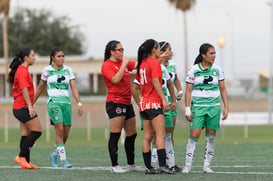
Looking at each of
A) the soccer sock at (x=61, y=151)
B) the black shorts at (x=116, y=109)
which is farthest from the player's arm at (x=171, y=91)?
the soccer sock at (x=61, y=151)

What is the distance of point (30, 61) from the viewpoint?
12555mm

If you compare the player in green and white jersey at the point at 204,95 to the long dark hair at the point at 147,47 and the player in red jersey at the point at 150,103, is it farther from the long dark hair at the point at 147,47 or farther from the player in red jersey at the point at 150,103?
the long dark hair at the point at 147,47

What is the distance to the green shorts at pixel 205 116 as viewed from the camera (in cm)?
1104

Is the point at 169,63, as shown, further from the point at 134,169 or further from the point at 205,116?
the point at 134,169

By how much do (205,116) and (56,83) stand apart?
111 inches

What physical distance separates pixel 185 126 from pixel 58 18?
54076mm

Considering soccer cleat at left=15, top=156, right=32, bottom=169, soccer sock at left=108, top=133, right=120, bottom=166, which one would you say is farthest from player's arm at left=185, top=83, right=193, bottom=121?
soccer cleat at left=15, top=156, right=32, bottom=169

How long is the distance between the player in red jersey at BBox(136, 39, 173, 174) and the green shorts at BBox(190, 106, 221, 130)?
0.52 m

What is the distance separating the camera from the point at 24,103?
12.4 meters

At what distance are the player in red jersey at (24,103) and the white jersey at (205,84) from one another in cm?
287

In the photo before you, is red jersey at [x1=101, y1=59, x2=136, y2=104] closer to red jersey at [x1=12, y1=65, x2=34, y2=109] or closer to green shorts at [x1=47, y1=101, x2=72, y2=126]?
green shorts at [x1=47, y1=101, x2=72, y2=126]

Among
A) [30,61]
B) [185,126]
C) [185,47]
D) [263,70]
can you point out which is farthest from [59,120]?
[263,70]

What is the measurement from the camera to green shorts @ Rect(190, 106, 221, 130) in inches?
435

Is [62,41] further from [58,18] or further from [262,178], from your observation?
[262,178]
